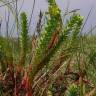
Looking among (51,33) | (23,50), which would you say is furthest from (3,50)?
(51,33)

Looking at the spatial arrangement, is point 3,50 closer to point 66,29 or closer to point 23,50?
point 23,50

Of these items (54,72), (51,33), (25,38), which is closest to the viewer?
(51,33)

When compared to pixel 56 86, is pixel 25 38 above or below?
above

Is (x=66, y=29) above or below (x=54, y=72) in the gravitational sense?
above

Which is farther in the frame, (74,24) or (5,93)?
(5,93)

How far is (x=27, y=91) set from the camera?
0.84 m

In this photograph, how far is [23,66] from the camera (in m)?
1.00

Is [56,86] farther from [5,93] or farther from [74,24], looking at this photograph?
[74,24]

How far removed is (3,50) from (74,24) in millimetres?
236

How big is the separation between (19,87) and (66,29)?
0.77 ft

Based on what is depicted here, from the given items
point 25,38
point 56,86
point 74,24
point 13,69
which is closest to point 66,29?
point 74,24

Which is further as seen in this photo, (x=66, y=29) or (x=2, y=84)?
(x=2, y=84)

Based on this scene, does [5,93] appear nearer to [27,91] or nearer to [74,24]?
[27,91]

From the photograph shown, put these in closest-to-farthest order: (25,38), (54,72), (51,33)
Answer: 1. (51,33)
2. (25,38)
3. (54,72)
